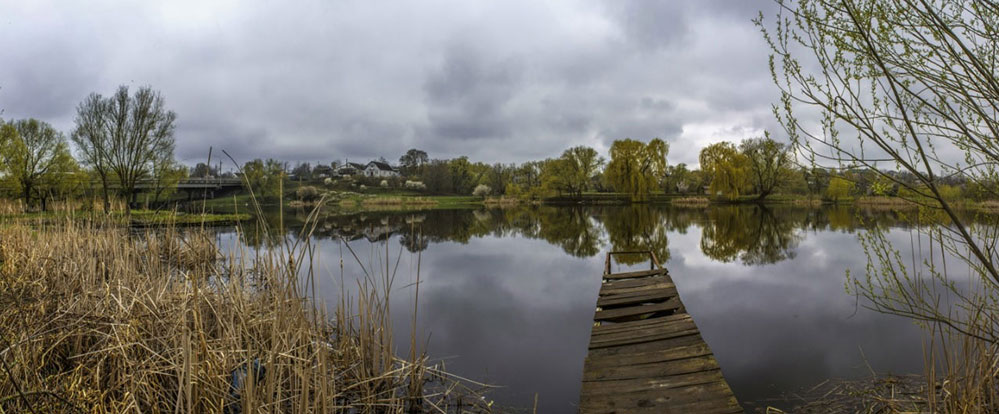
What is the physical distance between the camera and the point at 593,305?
9.42m

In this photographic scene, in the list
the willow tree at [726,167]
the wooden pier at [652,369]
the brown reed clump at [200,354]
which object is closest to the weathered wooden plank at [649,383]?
the wooden pier at [652,369]

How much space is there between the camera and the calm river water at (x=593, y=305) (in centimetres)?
574

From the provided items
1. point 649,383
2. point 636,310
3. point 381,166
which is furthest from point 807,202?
point 381,166

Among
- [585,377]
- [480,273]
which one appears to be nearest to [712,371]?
[585,377]

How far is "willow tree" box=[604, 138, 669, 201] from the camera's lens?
43781 mm

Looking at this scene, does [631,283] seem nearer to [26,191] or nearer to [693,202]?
[26,191]

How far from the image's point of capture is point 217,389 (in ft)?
10.3

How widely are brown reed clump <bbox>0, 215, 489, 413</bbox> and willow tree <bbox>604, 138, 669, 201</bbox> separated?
4183 centimetres

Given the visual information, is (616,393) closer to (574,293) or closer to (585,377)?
(585,377)

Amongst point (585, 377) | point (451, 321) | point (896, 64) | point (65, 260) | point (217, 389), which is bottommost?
point (451, 321)

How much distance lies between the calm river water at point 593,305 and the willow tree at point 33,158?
2101 centimetres

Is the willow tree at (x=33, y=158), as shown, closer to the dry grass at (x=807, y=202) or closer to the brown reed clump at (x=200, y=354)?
the brown reed clump at (x=200, y=354)

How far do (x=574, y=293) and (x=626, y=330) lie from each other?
4.81 metres

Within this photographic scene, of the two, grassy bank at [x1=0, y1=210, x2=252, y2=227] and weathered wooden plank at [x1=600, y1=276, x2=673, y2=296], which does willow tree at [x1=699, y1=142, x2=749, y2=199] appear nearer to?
weathered wooden plank at [x1=600, y1=276, x2=673, y2=296]
